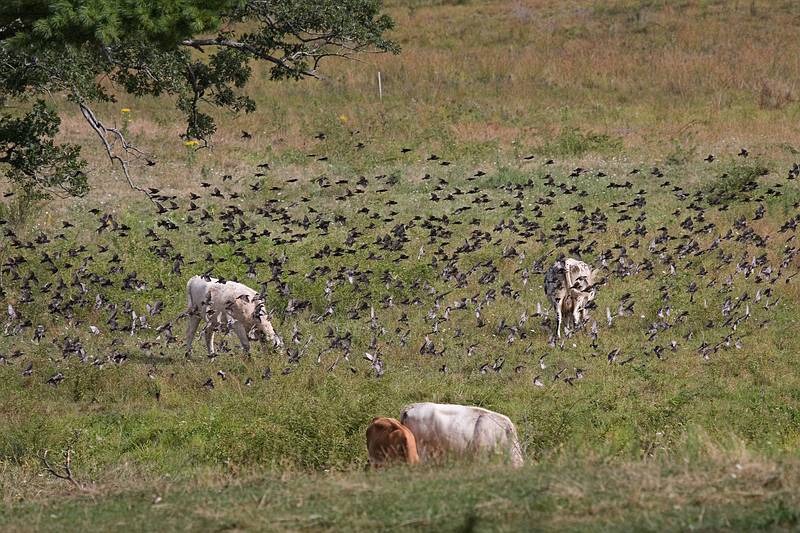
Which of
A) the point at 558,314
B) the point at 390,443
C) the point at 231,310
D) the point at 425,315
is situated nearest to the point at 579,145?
the point at 558,314

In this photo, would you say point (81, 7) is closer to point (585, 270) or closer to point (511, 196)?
point (585, 270)

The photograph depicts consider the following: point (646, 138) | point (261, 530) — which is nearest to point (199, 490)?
point (261, 530)

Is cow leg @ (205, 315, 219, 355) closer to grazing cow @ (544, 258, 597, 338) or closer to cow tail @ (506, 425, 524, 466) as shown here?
grazing cow @ (544, 258, 597, 338)

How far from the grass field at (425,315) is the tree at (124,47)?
2.17 m

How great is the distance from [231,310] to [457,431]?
28.3 ft

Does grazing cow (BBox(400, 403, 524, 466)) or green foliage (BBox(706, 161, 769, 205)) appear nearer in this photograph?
grazing cow (BBox(400, 403, 524, 466))

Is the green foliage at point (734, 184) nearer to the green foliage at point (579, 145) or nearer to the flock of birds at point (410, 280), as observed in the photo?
the flock of birds at point (410, 280)

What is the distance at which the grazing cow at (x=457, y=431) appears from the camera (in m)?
11.8

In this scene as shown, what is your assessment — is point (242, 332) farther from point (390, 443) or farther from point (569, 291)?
point (390, 443)

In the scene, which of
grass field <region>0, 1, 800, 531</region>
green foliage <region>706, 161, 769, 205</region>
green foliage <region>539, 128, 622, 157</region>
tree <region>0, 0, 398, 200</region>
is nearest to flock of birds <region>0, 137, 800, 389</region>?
grass field <region>0, 1, 800, 531</region>

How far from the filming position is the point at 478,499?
894 centimetres

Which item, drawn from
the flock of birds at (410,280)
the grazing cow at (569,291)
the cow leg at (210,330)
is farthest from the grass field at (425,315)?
the cow leg at (210,330)

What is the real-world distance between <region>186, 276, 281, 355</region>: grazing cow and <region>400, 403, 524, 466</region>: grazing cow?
7.47 metres

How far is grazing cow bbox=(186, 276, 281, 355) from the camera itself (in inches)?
774
